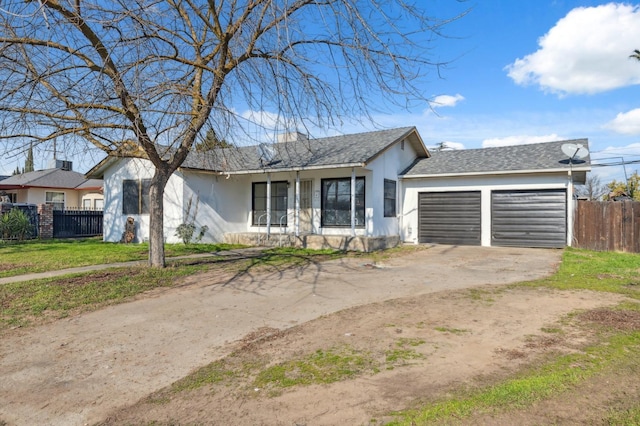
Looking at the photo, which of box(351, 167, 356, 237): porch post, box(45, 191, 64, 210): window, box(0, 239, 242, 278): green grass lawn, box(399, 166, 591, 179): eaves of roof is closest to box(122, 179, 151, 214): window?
box(0, 239, 242, 278): green grass lawn

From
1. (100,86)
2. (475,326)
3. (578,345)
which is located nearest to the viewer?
(578,345)

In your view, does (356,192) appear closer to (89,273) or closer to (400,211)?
(400,211)

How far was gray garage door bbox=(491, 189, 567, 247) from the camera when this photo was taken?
13.8 meters

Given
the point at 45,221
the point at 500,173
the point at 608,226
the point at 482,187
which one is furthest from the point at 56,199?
the point at 608,226

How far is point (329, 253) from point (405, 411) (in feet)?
32.8

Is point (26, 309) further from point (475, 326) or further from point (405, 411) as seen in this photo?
point (475, 326)

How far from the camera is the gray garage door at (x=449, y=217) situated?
1537 centimetres

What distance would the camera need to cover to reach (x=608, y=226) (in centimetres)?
1334

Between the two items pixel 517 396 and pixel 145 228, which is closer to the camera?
pixel 517 396

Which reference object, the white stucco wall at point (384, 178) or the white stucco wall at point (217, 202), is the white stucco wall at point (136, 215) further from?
the white stucco wall at point (384, 178)

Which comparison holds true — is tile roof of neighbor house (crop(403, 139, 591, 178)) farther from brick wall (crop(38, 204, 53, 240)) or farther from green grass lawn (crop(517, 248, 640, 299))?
brick wall (crop(38, 204, 53, 240))

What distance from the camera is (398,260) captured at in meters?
11.7

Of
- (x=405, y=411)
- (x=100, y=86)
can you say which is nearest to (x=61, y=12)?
(x=100, y=86)

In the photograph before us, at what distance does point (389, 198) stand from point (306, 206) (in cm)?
327
